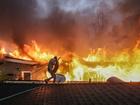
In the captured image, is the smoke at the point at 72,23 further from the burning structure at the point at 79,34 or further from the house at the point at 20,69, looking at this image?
the house at the point at 20,69

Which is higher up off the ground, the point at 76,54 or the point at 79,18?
the point at 79,18

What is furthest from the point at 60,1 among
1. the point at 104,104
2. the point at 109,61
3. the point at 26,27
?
the point at 104,104

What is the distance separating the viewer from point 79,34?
5609cm

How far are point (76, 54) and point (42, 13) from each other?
8.61m

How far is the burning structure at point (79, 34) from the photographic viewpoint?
51.4 m

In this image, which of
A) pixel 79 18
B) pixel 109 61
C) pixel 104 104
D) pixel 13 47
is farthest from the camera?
pixel 79 18

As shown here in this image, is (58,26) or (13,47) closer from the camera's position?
(13,47)

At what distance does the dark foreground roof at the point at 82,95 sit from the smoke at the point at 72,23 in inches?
1376

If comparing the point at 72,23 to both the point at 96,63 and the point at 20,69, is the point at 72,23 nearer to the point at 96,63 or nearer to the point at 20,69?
the point at 96,63

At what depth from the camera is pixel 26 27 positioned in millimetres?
54312

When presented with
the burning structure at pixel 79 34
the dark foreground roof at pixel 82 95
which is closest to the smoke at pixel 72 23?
the burning structure at pixel 79 34

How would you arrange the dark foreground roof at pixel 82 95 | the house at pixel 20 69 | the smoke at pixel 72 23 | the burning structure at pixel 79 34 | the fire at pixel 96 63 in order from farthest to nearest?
the smoke at pixel 72 23, the burning structure at pixel 79 34, the fire at pixel 96 63, the house at pixel 20 69, the dark foreground roof at pixel 82 95

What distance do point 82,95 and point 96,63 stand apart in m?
38.0

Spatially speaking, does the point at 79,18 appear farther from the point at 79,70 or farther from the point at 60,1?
the point at 79,70
